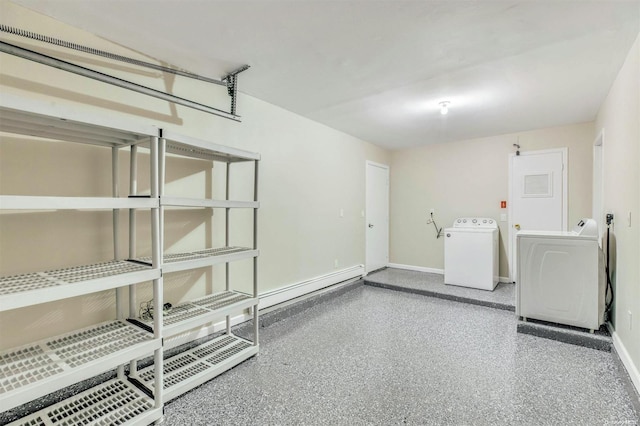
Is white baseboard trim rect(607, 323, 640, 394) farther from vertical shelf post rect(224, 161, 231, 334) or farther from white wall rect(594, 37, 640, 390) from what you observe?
vertical shelf post rect(224, 161, 231, 334)

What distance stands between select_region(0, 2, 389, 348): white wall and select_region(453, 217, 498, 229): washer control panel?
2.08m

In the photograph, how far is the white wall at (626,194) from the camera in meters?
2.04

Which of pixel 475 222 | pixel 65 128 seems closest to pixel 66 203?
pixel 65 128

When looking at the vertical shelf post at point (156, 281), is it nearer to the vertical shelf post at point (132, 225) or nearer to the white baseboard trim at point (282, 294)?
the vertical shelf post at point (132, 225)

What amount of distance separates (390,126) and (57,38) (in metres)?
3.55

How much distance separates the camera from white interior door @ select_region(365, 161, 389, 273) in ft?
17.1

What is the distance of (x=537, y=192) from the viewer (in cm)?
444

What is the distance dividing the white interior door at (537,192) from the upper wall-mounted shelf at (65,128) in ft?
15.7

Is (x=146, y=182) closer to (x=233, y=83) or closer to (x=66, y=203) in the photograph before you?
(x=66, y=203)

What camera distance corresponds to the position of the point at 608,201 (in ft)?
9.74

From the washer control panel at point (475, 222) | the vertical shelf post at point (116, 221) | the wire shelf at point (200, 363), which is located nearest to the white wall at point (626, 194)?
the washer control panel at point (475, 222)

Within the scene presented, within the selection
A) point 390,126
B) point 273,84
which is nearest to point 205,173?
point 273,84

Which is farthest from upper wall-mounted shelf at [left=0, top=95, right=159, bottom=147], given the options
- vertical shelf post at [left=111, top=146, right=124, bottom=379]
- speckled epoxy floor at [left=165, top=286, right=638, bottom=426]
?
speckled epoxy floor at [left=165, top=286, right=638, bottom=426]

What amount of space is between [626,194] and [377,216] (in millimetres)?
3470
